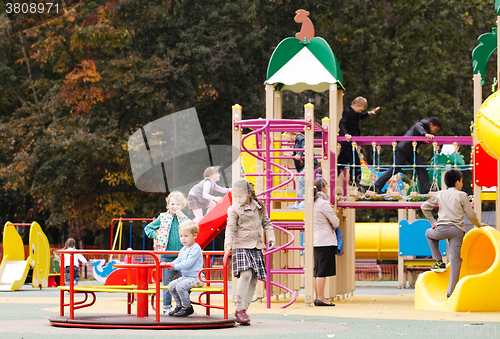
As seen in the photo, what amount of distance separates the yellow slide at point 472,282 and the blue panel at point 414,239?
22.3ft

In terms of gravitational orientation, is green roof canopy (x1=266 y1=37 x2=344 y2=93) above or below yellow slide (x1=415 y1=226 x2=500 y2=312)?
above

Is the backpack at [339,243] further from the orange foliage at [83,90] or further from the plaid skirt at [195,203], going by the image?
the orange foliage at [83,90]

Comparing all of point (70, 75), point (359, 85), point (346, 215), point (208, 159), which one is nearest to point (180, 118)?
point (208, 159)

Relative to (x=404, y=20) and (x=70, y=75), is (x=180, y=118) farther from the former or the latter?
(x=404, y=20)

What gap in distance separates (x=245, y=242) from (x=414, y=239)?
1041 centimetres

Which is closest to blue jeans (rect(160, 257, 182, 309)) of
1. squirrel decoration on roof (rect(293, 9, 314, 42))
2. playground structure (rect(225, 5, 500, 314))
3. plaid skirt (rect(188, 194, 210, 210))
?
playground structure (rect(225, 5, 500, 314))

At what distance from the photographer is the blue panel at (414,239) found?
17109 mm

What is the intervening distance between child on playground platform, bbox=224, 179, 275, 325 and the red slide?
4.03m

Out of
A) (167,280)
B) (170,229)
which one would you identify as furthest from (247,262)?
(170,229)

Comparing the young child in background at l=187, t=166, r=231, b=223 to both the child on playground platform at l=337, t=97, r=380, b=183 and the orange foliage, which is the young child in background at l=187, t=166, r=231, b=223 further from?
the orange foliage

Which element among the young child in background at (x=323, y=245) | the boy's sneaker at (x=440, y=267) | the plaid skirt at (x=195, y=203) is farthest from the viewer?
the plaid skirt at (x=195, y=203)

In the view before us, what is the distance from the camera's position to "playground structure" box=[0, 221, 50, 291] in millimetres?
15867

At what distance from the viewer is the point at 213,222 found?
11852 mm

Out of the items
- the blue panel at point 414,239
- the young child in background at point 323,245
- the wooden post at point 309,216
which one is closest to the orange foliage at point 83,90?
the blue panel at point 414,239
